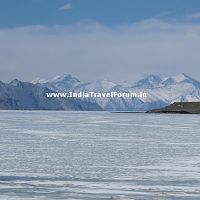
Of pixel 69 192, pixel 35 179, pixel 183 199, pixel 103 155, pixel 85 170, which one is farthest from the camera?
pixel 103 155

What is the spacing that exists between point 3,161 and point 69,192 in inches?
489

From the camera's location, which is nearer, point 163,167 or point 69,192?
point 69,192

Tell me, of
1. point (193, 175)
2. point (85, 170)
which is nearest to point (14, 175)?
point (85, 170)

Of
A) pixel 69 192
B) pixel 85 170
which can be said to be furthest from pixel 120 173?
pixel 69 192

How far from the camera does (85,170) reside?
98.3ft

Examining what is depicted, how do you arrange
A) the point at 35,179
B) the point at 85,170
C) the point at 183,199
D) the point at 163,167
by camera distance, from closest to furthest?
the point at 183,199
the point at 35,179
the point at 85,170
the point at 163,167

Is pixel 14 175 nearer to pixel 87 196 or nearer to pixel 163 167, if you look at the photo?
pixel 87 196

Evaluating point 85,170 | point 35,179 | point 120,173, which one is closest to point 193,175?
point 120,173

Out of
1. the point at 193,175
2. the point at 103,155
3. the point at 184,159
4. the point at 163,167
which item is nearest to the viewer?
the point at 193,175

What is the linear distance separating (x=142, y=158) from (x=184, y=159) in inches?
119

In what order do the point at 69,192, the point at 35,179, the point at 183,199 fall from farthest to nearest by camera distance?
the point at 35,179
the point at 69,192
the point at 183,199

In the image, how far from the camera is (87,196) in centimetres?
2141

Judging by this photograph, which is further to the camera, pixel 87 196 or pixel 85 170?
pixel 85 170

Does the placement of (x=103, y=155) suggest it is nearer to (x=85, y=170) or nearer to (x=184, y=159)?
(x=184, y=159)
